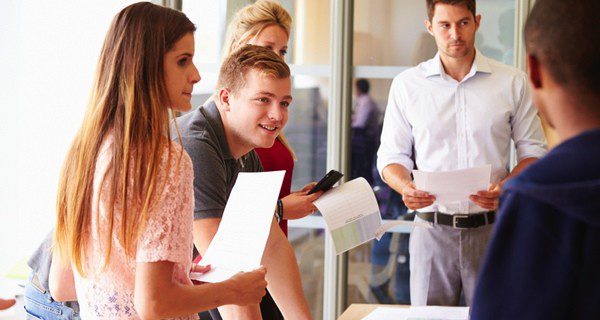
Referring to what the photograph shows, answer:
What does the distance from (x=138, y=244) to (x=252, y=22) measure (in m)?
1.53

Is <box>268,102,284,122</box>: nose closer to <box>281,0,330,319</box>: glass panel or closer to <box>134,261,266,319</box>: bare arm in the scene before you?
<box>134,261,266,319</box>: bare arm

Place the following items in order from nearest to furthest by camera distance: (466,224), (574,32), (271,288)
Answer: (574,32), (271,288), (466,224)

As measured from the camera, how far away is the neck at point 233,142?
222 centimetres

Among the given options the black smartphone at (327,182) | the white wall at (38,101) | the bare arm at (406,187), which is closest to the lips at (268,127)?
the black smartphone at (327,182)

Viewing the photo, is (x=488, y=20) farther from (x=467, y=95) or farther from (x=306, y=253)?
(x=306, y=253)

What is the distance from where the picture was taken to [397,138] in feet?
11.1

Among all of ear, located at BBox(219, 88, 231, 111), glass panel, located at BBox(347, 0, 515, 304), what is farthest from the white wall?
ear, located at BBox(219, 88, 231, 111)

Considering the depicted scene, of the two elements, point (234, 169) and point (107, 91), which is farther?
point (234, 169)

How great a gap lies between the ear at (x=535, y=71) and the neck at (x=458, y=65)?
228 centimetres

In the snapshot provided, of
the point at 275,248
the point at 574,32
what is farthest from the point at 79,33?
the point at 574,32

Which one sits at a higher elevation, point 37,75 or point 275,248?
point 37,75

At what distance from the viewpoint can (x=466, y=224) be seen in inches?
125

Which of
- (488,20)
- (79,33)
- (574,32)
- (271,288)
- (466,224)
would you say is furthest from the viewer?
(79,33)

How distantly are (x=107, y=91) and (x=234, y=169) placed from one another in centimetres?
70
